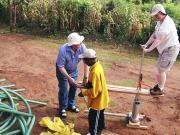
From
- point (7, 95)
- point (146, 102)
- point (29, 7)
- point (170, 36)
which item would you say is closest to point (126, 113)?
point (146, 102)

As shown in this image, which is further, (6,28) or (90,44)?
(6,28)

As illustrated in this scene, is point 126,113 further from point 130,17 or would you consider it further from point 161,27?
point 130,17

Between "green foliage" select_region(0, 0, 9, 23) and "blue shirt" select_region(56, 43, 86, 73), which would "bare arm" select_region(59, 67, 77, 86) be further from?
"green foliage" select_region(0, 0, 9, 23)

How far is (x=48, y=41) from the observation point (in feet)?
42.4

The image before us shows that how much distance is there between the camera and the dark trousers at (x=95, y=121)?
7.73 meters

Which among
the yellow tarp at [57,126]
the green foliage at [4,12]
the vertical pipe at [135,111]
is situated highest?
the green foliage at [4,12]

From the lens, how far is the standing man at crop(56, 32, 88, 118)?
7.89 meters

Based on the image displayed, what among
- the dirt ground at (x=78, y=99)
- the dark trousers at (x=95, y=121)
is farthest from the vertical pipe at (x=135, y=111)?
the dark trousers at (x=95, y=121)

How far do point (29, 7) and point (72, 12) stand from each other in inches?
50.2

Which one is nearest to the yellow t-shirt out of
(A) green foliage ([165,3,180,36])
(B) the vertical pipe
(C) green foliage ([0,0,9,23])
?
(B) the vertical pipe

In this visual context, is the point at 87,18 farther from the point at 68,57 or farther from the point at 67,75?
the point at 67,75

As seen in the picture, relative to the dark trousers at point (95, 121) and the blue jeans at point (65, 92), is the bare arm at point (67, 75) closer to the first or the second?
the blue jeans at point (65, 92)

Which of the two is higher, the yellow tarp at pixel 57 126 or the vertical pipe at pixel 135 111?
the vertical pipe at pixel 135 111

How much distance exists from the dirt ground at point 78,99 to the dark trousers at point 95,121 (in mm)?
303
